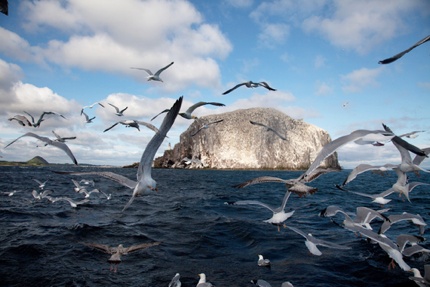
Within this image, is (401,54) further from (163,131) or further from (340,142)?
(163,131)

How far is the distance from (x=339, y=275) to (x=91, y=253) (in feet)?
20.4

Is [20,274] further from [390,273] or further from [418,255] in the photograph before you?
[418,255]

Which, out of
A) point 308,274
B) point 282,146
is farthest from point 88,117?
point 282,146

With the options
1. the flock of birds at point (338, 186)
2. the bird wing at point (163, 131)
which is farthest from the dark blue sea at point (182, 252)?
the bird wing at point (163, 131)

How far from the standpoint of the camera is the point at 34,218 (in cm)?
1178

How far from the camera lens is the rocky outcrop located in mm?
104812

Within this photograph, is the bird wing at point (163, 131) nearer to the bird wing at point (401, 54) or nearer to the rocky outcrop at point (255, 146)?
the bird wing at point (401, 54)

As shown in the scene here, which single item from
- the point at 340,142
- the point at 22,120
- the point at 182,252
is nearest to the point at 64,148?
the point at 182,252

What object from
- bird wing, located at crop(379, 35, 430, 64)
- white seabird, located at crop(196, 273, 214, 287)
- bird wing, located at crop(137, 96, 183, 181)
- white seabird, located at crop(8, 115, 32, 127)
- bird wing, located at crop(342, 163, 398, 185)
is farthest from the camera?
white seabird, located at crop(8, 115, 32, 127)

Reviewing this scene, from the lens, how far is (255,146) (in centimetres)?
10581

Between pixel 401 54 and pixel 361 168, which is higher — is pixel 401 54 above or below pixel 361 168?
above

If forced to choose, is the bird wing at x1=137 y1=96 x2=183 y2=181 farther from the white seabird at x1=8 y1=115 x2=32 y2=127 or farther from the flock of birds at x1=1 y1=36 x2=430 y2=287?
the white seabird at x1=8 y1=115 x2=32 y2=127

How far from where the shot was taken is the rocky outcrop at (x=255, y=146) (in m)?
105

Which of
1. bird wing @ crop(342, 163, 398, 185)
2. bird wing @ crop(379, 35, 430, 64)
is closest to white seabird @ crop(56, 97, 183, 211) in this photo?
bird wing @ crop(379, 35, 430, 64)
